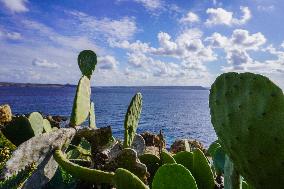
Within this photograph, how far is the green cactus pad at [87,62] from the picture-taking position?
6762 millimetres

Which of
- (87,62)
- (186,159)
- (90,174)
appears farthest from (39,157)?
(87,62)

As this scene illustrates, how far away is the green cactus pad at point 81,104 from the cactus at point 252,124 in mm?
3093

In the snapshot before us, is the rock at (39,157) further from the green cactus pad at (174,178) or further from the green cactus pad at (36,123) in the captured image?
the green cactus pad at (36,123)

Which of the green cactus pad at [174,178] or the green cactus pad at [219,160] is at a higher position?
the green cactus pad at [174,178]

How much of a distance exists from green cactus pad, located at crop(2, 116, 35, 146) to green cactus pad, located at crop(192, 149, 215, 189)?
292 cm

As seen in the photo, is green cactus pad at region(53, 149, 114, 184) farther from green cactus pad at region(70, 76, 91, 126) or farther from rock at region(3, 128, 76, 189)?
green cactus pad at region(70, 76, 91, 126)

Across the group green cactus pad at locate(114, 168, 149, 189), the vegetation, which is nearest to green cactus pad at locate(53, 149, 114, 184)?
the vegetation

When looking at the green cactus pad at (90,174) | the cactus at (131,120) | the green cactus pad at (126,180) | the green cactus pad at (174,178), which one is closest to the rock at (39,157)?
the green cactus pad at (90,174)

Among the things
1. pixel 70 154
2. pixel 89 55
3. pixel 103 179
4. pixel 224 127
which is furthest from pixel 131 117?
pixel 224 127

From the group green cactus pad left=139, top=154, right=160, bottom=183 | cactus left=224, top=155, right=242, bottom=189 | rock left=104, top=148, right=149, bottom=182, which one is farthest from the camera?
green cactus pad left=139, top=154, right=160, bottom=183

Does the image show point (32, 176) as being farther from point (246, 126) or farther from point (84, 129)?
point (246, 126)

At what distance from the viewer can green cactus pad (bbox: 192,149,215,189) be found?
12.5ft

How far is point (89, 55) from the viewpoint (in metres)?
6.86

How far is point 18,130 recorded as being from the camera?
5.95 m
